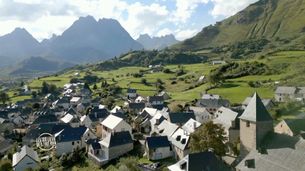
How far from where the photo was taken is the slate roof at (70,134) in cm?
6993

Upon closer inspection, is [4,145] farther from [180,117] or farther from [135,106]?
[135,106]

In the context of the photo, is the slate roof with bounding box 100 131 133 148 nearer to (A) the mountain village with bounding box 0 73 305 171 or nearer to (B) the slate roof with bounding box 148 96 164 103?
(A) the mountain village with bounding box 0 73 305 171

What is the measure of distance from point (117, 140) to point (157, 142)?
7.48 m

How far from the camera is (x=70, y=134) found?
7144 centimetres

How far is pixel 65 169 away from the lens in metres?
61.4

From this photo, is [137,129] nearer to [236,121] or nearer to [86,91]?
[236,121]

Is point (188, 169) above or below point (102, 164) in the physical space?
above

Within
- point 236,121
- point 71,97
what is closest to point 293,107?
point 236,121

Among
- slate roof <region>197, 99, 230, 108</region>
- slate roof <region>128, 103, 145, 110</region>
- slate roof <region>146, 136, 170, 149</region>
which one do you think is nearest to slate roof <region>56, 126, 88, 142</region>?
slate roof <region>146, 136, 170, 149</region>

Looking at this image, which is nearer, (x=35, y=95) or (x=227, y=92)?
(x=227, y=92)

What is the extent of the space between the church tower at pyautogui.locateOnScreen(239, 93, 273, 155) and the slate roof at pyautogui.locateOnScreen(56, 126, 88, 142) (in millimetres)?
37000

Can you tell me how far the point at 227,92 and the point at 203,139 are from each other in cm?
6635

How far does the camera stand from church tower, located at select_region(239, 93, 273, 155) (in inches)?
1630

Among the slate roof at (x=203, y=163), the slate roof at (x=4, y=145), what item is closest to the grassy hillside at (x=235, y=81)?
the slate roof at (x=4, y=145)
